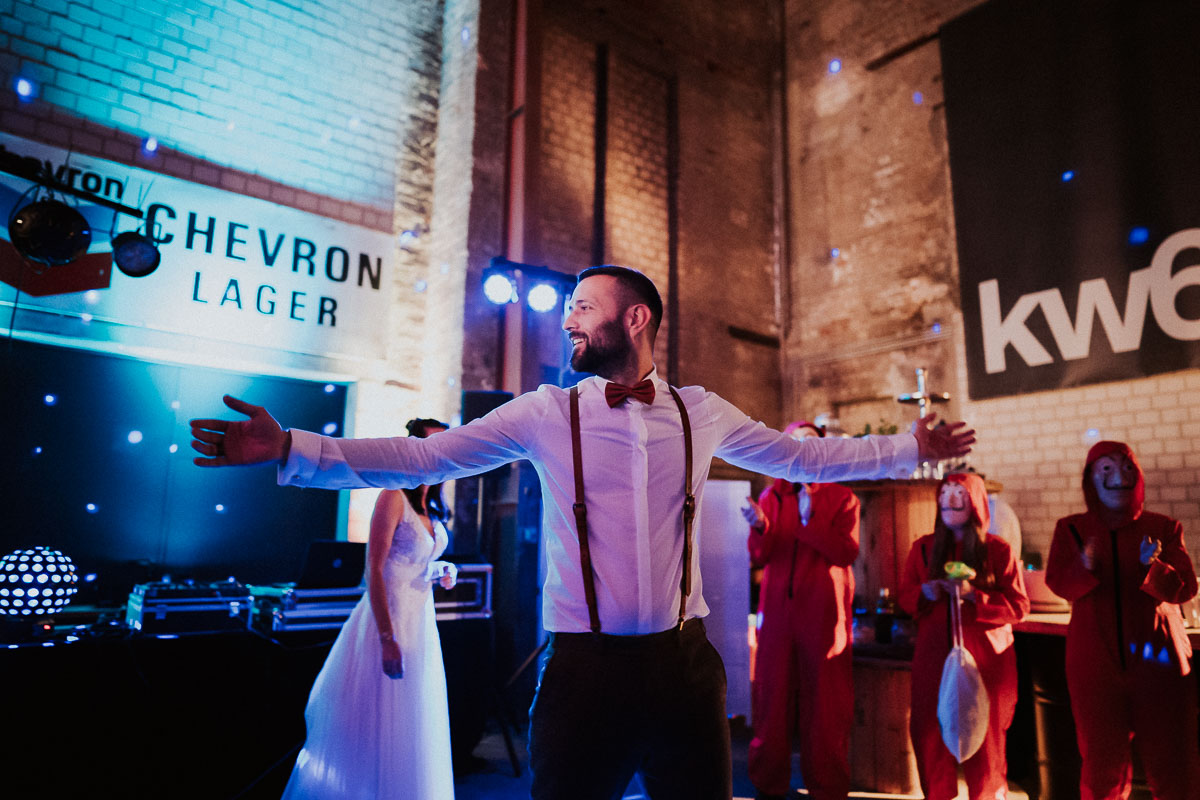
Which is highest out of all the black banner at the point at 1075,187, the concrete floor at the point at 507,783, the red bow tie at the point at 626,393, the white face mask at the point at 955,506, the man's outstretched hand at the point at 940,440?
the black banner at the point at 1075,187

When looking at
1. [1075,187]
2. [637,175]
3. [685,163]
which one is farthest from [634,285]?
[685,163]

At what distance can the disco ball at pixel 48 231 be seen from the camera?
13.4 feet

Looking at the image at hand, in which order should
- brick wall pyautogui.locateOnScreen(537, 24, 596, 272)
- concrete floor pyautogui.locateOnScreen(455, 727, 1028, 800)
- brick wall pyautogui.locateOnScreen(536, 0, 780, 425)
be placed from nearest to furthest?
concrete floor pyautogui.locateOnScreen(455, 727, 1028, 800), brick wall pyautogui.locateOnScreen(537, 24, 596, 272), brick wall pyautogui.locateOnScreen(536, 0, 780, 425)

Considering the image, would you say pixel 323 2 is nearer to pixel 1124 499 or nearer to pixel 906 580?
pixel 906 580

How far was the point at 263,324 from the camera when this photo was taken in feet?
17.6

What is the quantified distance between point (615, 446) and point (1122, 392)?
20.0 ft

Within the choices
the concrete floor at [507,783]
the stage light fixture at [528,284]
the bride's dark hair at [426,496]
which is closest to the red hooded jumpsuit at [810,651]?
the concrete floor at [507,783]

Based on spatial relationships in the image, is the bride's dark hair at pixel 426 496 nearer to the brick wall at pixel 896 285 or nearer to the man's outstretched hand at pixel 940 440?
the man's outstretched hand at pixel 940 440

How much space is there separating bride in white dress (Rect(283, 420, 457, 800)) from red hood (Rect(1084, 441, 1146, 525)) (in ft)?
9.98

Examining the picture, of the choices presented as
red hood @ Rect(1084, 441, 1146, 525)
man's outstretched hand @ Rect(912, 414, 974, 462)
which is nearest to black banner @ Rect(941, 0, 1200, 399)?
red hood @ Rect(1084, 441, 1146, 525)

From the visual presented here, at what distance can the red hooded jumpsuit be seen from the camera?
3.66 meters

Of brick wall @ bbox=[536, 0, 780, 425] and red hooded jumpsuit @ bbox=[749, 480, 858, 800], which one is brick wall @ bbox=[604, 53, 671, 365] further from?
red hooded jumpsuit @ bbox=[749, 480, 858, 800]

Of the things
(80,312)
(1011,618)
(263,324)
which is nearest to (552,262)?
(263,324)

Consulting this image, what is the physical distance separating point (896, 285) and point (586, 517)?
7123 millimetres
